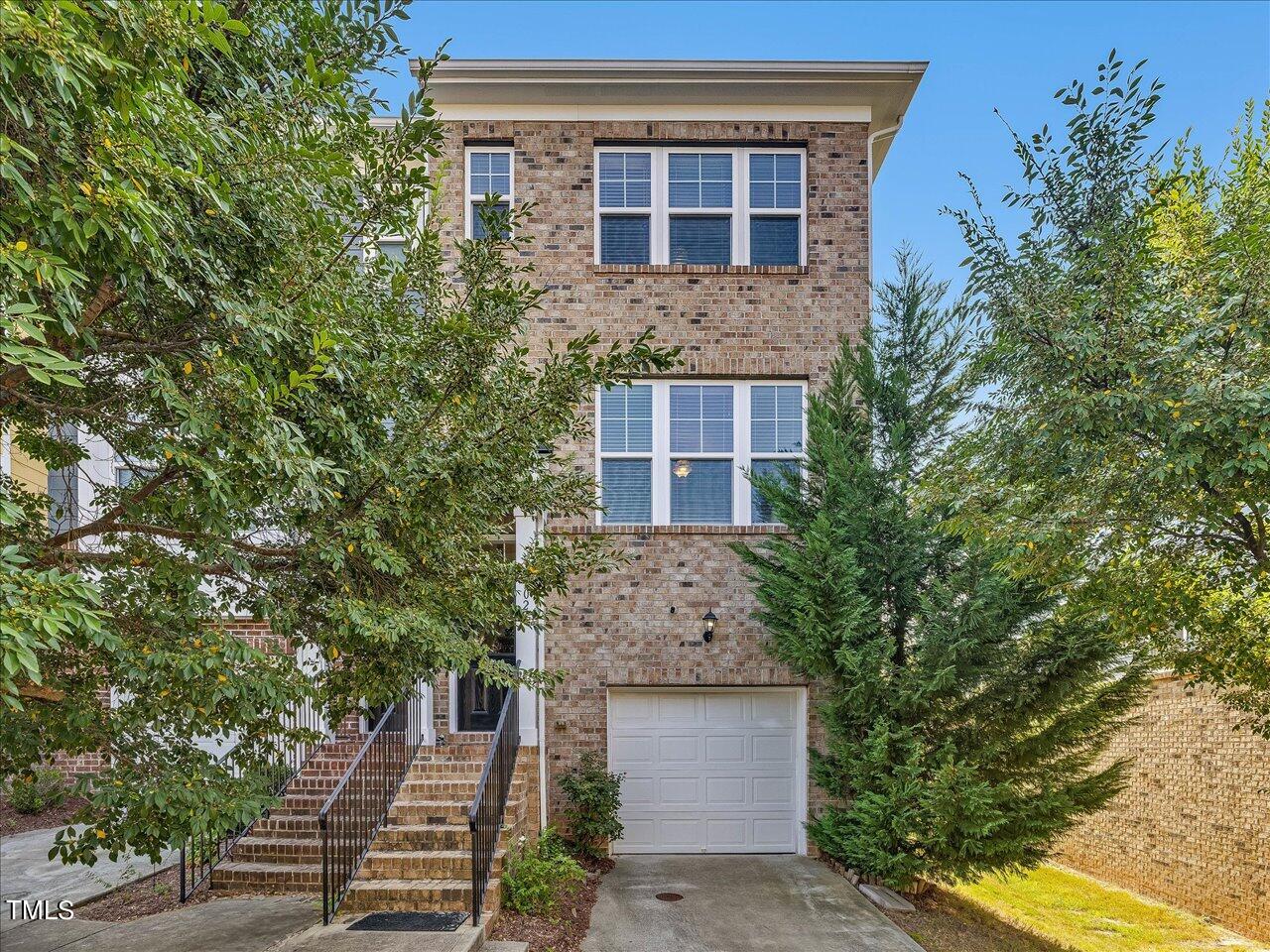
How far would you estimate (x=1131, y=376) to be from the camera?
4.97 m

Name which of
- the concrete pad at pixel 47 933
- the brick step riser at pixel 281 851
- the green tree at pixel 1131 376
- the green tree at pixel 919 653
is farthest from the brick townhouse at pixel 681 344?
the green tree at pixel 1131 376

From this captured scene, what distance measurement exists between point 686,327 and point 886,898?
6.72 metres

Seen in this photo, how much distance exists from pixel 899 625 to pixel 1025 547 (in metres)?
3.18

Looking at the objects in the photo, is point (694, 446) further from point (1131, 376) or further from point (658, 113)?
point (1131, 376)

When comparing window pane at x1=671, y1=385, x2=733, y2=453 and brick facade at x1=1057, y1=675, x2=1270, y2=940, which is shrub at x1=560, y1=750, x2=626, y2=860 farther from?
brick facade at x1=1057, y1=675, x2=1270, y2=940

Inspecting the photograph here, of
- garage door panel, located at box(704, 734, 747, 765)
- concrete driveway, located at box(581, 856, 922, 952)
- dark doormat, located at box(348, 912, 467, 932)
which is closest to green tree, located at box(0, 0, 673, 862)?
dark doormat, located at box(348, 912, 467, 932)

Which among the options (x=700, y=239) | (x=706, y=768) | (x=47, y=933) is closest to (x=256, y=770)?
(x=47, y=933)

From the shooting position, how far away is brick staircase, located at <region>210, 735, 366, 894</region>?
24.3 ft

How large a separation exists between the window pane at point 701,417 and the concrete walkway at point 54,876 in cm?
687

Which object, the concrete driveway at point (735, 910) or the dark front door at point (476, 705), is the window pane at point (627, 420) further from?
the concrete driveway at point (735, 910)

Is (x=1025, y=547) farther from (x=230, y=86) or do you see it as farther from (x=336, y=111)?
(x=230, y=86)

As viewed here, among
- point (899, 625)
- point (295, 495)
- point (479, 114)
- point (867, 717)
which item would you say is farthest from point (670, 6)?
point (295, 495)

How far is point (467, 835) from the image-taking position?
712 centimetres

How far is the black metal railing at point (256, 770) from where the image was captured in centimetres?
446
